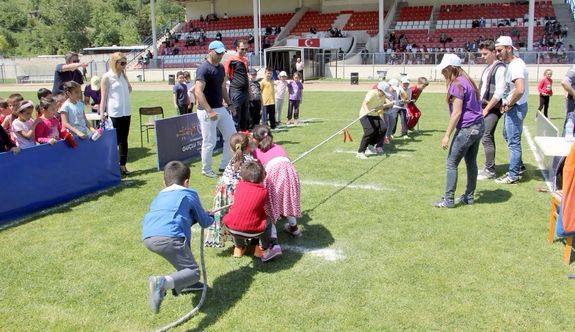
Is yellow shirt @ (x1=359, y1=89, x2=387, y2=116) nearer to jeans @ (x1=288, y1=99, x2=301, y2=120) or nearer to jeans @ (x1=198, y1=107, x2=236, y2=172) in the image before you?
jeans @ (x1=198, y1=107, x2=236, y2=172)

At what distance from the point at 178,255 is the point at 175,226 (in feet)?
0.78

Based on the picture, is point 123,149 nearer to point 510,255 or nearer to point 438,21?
point 510,255

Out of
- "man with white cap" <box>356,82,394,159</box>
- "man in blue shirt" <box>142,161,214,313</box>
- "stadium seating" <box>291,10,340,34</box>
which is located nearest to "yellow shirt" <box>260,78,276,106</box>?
"man with white cap" <box>356,82,394,159</box>

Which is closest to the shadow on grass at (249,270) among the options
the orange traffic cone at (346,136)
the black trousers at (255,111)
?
the orange traffic cone at (346,136)

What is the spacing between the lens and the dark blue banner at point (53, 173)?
641 cm

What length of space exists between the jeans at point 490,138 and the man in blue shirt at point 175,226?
511 cm

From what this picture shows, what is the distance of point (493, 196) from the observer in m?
7.14

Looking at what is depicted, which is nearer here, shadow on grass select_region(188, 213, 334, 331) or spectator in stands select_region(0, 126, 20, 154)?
shadow on grass select_region(188, 213, 334, 331)

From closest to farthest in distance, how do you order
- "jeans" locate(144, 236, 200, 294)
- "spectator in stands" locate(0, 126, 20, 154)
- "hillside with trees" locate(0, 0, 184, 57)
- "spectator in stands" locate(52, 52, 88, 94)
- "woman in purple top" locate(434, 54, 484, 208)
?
"jeans" locate(144, 236, 200, 294), "woman in purple top" locate(434, 54, 484, 208), "spectator in stands" locate(0, 126, 20, 154), "spectator in stands" locate(52, 52, 88, 94), "hillside with trees" locate(0, 0, 184, 57)

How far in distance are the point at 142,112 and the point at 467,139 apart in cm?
787

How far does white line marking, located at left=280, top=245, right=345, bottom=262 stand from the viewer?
17.0 ft

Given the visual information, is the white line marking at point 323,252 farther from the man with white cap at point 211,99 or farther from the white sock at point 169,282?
the man with white cap at point 211,99

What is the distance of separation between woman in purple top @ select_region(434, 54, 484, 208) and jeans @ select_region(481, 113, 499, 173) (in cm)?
135

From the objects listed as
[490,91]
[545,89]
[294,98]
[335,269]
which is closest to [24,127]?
[335,269]
